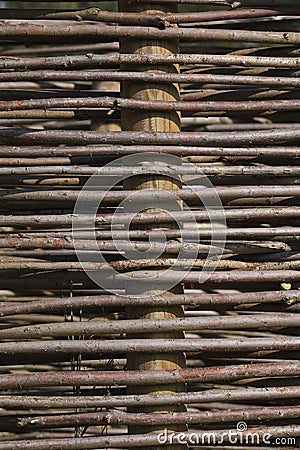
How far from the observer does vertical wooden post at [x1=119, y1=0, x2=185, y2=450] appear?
139 cm

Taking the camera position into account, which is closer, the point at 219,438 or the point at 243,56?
the point at 219,438

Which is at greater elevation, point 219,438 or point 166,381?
point 166,381

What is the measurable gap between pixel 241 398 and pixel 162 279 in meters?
0.28

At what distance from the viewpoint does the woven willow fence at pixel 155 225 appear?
1.37 m

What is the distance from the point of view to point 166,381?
136 centimetres

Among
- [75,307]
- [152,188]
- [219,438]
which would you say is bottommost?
[219,438]

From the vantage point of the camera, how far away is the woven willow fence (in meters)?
1.37

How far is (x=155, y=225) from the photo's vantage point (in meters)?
1.42

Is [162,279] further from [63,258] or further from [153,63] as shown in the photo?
[153,63]

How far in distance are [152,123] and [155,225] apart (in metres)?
0.21

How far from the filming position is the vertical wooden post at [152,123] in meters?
1.39

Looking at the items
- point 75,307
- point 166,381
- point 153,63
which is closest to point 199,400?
point 166,381

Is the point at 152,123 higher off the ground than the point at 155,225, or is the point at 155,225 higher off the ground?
the point at 152,123

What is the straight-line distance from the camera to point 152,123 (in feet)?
4.76
